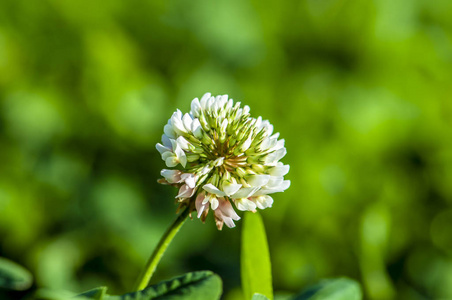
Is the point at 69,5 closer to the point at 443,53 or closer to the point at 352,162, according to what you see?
the point at 352,162

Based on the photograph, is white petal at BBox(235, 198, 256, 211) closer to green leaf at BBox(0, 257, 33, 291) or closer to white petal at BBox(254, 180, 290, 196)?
white petal at BBox(254, 180, 290, 196)

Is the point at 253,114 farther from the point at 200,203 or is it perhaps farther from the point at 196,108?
the point at 200,203

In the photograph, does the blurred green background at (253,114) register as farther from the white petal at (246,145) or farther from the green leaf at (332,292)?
the white petal at (246,145)

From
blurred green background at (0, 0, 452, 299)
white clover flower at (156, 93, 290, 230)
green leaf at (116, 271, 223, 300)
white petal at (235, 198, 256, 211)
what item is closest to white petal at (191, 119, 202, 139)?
white clover flower at (156, 93, 290, 230)

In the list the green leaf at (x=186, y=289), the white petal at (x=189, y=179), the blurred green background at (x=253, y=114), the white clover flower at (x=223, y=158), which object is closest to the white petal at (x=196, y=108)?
the white clover flower at (x=223, y=158)

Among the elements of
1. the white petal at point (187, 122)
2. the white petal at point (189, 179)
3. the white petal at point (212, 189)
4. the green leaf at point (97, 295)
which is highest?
the white petal at point (187, 122)
